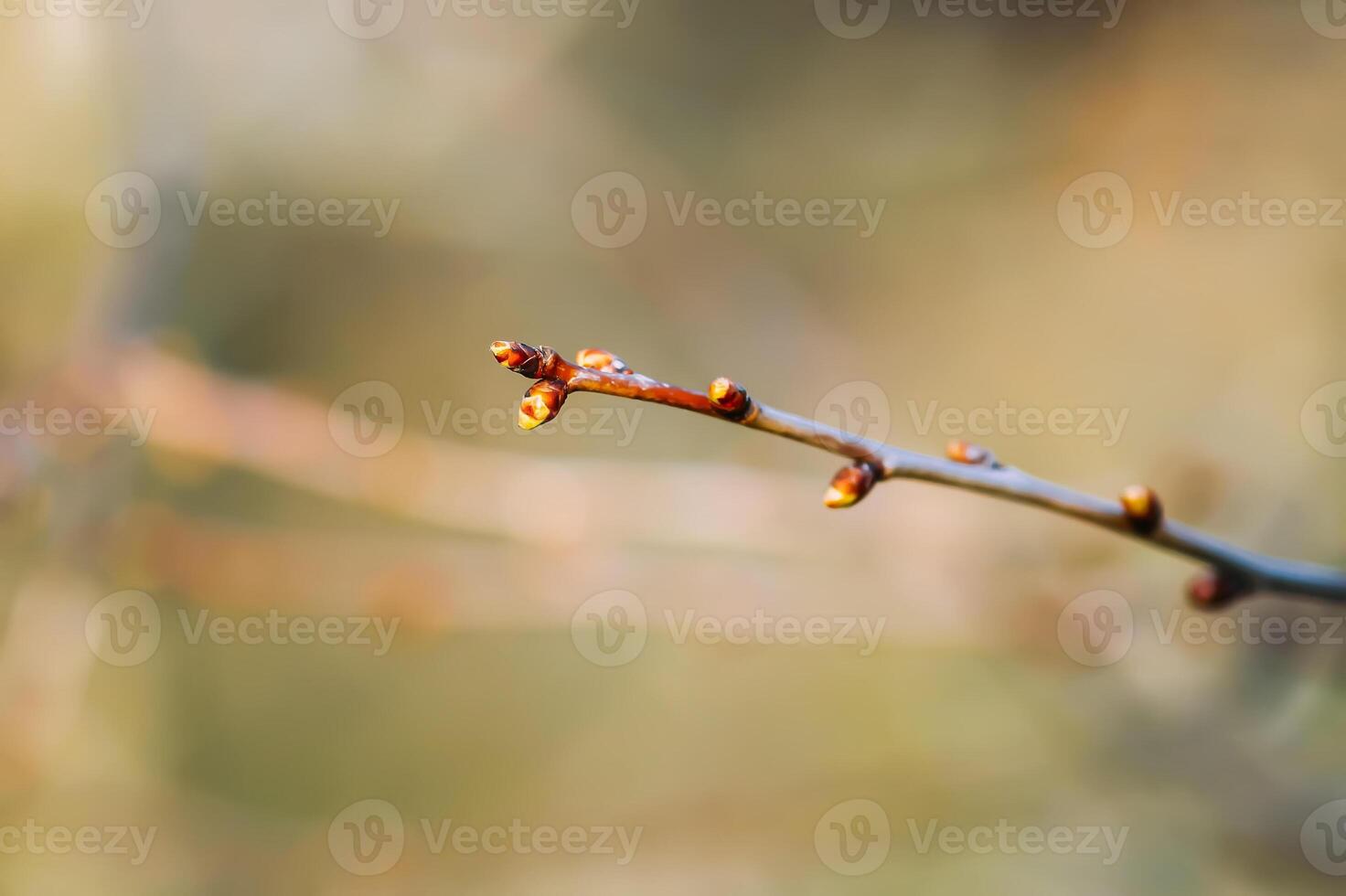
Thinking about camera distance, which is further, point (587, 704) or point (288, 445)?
point (587, 704)

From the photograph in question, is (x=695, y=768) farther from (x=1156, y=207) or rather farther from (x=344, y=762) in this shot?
(x=1156, y=207)

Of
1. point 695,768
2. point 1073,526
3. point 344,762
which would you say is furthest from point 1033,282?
point 344,762

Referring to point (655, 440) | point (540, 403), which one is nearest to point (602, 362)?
point (540, 403)

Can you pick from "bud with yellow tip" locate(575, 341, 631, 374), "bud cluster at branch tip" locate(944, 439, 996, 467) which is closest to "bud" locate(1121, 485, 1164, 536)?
"bud cluster at branch tip" locate(944, 439, 996, 467)

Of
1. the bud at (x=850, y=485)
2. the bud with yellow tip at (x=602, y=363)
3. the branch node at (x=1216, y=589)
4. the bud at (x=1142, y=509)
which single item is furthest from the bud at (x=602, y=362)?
the branch node at (x=1216, y=589)

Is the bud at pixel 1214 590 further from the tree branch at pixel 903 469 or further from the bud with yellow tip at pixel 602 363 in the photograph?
the bud with yellow tip at pixel 602 363

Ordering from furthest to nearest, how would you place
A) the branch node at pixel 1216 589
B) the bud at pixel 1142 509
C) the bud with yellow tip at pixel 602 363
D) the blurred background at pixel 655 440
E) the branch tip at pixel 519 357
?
the blurred background at pixel 655 440, the branch node at pixel 1216 589, the bud at pixel 1142 509, the bud with yellow tip at pixel 602 363, the branch tip at pixel 519 357

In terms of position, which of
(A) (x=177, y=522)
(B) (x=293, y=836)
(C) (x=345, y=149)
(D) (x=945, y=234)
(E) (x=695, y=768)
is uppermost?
(D) (x=945, y=234)

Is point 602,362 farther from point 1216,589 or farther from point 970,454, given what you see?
point 1216,589
